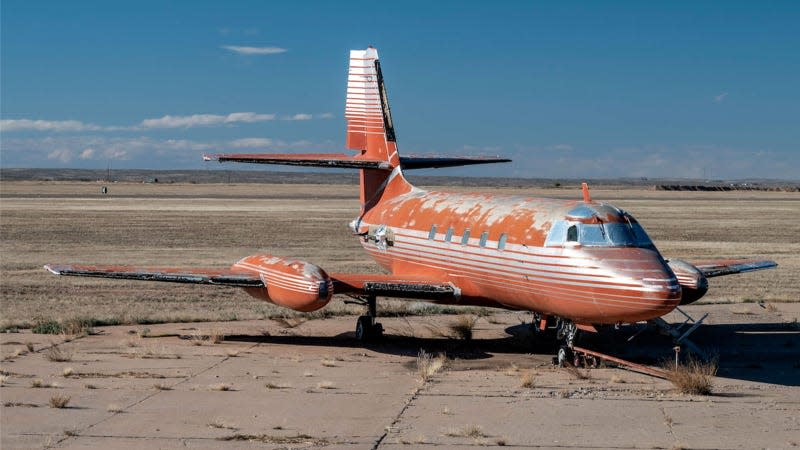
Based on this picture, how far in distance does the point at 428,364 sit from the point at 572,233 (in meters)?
3.66

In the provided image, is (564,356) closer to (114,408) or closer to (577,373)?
(577,373)

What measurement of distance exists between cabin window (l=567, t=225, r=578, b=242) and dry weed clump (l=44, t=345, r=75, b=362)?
32.5ft

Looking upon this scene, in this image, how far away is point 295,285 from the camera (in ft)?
68.0

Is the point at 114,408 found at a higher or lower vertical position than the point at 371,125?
lower

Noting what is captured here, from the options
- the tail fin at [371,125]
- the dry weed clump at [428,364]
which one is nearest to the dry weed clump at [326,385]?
the dry weed clump at [428,364]

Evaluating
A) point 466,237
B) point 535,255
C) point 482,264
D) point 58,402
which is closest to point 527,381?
point 535,255

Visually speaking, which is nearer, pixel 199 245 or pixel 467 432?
pixel 467 432

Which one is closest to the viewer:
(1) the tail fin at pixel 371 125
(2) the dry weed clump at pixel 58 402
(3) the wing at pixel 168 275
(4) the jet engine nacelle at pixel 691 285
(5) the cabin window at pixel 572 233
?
(2) the dry weed clump at pixel 58 402

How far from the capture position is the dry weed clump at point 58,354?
65.6ft

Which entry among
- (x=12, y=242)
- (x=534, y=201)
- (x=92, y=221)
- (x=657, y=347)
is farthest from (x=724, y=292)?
(x=92, y=221)

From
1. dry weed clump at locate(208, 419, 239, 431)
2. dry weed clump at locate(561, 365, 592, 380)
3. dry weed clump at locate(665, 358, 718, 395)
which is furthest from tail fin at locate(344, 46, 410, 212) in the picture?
dry weed clump at locate(208, 419, 239, 431)

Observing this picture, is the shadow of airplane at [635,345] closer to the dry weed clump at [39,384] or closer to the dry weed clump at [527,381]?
the dry weed clump at [527,381]

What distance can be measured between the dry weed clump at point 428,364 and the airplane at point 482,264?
1.44 metres

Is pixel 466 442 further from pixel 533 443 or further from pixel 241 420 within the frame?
pixel 241 420
